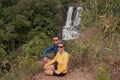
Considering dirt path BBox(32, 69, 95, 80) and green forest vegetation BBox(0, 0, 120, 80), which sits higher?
green forest vegetation BBox(0, 0, 120, 80)

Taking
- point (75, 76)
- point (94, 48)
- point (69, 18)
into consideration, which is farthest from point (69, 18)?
point (75, 76)

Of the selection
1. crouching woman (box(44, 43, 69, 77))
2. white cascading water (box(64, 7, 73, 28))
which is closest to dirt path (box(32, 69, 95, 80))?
crouching woman (box(44, 43, 69, 77))

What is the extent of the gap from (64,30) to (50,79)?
1442 centimetres

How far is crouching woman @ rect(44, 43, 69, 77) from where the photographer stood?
514cm

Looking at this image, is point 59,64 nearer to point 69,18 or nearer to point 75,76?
point 75,76

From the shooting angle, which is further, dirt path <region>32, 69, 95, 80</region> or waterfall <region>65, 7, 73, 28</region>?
waterfall <region>65, 7, 73, 28</region>

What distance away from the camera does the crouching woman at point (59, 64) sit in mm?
5141

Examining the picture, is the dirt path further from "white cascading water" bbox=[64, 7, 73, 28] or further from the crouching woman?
"white cascading water" bbox=[64, 7, 73, 28]

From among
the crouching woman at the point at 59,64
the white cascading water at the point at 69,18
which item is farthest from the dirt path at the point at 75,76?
the white cascading water at the point at 69,18

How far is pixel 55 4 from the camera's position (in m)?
21.2

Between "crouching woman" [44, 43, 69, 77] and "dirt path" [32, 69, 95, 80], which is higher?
"crouching woman" [44, 43, 69, 77]


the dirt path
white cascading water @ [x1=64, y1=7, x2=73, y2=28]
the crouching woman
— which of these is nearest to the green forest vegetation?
the dirt path

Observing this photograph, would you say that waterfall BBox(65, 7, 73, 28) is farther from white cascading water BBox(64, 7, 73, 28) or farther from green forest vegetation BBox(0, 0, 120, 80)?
green forest vegetation BBox(0, 0, 120, 80)

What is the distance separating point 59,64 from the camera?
204 inches
